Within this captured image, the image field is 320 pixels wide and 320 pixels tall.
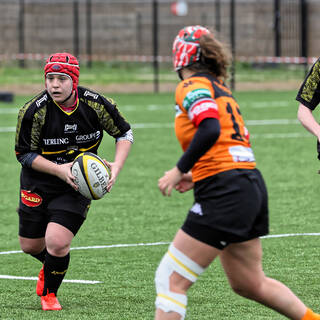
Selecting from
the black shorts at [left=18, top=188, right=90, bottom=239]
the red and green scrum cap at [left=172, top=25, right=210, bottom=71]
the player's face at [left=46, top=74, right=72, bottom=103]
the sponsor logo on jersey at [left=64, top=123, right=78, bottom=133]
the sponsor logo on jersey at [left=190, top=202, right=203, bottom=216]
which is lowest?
the black shorts at [left=18, top=188, right=90, bottom=239]

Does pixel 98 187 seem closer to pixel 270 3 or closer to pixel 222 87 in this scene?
pixel 222 87

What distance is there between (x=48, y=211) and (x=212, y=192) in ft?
7.32

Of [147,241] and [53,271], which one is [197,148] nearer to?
[53,271]

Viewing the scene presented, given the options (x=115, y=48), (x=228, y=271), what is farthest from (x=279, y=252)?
(x=115, y=48)

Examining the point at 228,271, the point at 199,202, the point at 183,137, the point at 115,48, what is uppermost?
the point at 183,137

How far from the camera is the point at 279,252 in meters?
8.84

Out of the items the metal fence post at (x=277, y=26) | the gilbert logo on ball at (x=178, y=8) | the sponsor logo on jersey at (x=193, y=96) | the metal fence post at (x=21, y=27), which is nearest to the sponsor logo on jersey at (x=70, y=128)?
the sponsor logo on jersey at (x=193, y=96)

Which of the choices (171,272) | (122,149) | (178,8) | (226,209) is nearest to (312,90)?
(122,149)

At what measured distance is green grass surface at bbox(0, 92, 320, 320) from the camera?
22.7 feet

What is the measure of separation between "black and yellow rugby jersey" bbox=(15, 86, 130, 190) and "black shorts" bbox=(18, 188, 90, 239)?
0.15 m

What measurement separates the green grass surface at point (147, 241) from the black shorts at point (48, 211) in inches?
22.0

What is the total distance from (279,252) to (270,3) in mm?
36973

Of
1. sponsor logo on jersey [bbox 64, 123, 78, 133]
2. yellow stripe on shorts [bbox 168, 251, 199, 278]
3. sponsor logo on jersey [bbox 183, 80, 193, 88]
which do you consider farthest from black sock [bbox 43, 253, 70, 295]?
sponsor logo on jersey [bbox 183, 80, 193, 88]

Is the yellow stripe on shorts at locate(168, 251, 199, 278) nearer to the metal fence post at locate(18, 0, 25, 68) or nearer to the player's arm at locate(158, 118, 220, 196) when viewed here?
the player's arm at locate(158, 118, 220, 196)
